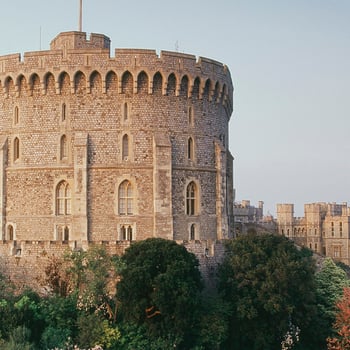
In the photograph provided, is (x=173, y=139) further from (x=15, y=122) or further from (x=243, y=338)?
(x=243, y=338)

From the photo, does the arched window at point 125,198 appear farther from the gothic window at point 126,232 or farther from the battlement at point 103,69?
the battlement at point 103,69

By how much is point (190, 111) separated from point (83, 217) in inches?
377

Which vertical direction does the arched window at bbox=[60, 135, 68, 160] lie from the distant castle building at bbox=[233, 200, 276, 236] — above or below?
above

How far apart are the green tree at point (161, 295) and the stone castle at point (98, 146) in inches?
386

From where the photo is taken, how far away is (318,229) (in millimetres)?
114312

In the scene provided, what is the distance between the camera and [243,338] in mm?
37969

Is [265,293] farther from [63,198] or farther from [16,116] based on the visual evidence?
[16,116]

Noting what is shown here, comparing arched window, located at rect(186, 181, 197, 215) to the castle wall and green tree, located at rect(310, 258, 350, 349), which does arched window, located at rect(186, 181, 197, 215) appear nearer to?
the castle wall

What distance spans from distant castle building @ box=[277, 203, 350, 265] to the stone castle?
6683 centimetres

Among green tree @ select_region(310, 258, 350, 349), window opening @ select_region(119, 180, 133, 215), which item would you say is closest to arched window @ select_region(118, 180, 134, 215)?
window opening @ select_region(119, 180, 133, 215)

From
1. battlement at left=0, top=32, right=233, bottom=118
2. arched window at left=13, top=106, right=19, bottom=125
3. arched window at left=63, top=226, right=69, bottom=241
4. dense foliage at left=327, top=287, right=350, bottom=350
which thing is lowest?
dense foliage at left=327, top=287, right=350, bottom=350

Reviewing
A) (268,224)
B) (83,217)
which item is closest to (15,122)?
(83,217)

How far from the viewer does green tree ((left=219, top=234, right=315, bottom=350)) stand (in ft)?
123

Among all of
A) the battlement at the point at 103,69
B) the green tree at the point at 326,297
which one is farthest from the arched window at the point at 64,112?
the green tree at the point at 326,297
